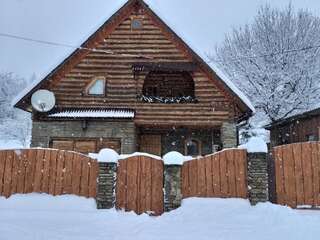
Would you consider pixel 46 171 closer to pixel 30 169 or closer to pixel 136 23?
pixel 30 169

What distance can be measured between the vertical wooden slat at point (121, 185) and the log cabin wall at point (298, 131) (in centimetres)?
1060

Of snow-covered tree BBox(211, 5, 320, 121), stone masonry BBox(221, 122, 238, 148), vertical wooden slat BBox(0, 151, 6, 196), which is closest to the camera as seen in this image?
vertical wooden slat BBox(0, 151, 6, 196)

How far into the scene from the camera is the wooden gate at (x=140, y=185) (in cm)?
991

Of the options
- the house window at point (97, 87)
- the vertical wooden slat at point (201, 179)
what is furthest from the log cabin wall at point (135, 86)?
the vertical wooden slat at point (201, 179)

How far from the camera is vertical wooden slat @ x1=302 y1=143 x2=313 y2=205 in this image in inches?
382

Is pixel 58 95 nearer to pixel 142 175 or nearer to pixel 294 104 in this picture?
pixel 142 175

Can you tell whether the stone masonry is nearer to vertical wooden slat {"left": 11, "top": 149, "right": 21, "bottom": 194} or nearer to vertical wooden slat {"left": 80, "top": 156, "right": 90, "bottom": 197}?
vertical wooden slat {"left": 80, "top": 156, "right": 90, "bottom": 197}

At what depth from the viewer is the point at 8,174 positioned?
10.1 metres

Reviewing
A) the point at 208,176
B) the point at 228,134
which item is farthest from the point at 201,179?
the point at 228,134

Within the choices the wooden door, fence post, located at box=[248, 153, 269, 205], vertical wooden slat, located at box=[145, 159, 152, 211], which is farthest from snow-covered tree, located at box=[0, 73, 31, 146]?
fence post, located at box=[248, 153, 269, 205]

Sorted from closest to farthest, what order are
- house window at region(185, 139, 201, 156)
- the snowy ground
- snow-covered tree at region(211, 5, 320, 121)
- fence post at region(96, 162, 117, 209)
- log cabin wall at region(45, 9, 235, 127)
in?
the snowy ground, fence post at region(96, 162, 117, 209), log cabin wall at region(45, 9, 235, 127), house window at region(185, 139, 201, 156), snow-covered tree at region(211, 5, 320, 121)

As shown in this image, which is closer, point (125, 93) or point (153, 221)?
point (153, 221)

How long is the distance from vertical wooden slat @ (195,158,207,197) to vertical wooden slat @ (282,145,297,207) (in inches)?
86.5

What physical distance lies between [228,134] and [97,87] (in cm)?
596
